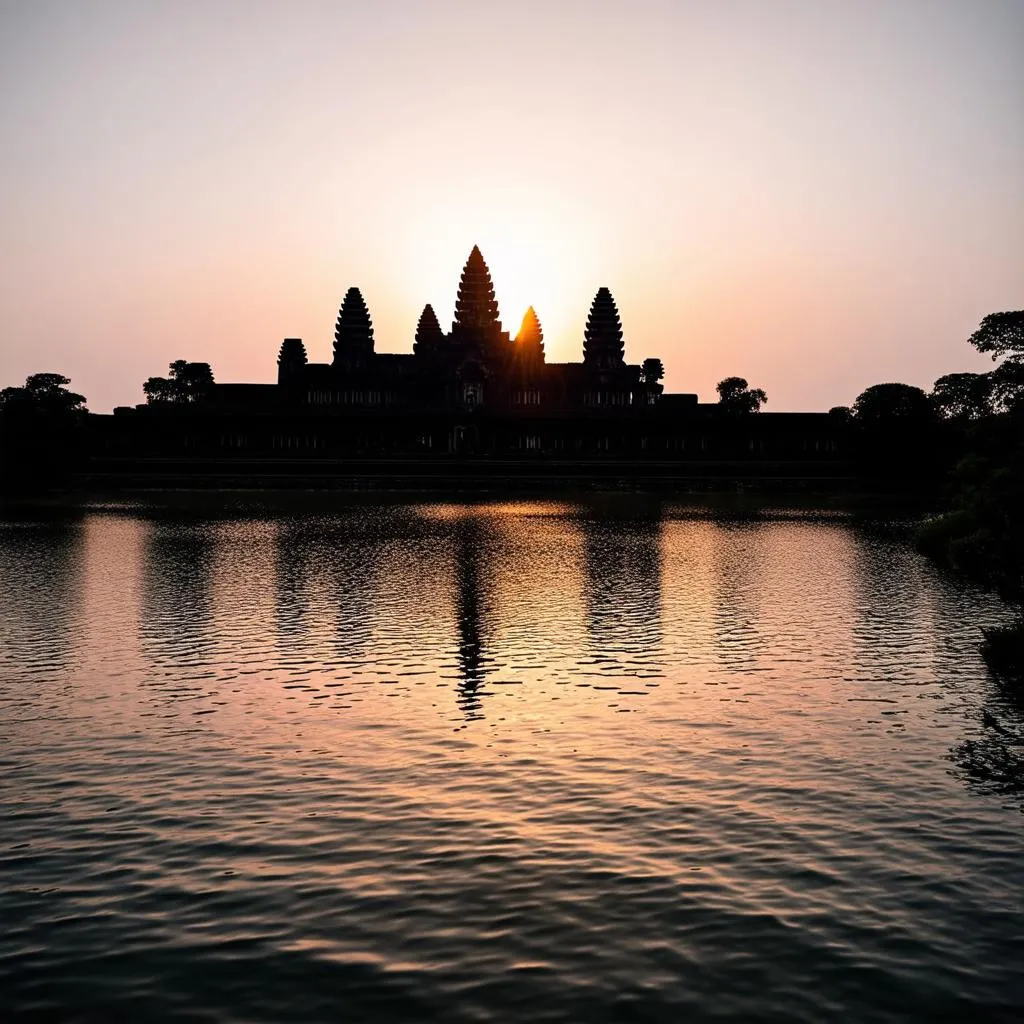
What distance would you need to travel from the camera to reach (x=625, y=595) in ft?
104

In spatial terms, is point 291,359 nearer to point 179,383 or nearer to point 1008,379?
point 179,383

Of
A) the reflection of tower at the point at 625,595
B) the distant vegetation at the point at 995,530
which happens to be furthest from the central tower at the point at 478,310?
the distant vegetation at the point at 995,530

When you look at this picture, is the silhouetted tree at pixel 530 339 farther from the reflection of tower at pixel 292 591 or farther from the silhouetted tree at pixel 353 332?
the reflection of tower at pixel 292 591

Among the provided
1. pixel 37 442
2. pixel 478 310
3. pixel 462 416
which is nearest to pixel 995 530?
pixel 37 442

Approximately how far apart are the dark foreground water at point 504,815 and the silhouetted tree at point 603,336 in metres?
105

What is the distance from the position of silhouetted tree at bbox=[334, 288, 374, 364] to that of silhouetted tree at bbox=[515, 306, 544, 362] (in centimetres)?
1575

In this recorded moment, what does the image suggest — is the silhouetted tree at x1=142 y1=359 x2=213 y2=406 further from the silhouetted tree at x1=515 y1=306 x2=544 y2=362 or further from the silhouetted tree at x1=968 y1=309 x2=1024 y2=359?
the silhouetted tree at x1=968 y1=309 x2=1024 y2=359

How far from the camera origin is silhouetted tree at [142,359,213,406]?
14212 cm

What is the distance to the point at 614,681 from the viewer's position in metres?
20.4

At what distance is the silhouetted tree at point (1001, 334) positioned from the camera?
4456cm

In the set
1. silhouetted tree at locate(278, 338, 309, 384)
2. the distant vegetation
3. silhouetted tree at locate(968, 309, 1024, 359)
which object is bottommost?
the distant vegetation

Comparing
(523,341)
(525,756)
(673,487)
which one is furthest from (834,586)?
(523,341)

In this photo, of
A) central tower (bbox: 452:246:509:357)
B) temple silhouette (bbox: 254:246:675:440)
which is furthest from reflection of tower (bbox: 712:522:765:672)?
central tower (bbox: 452:246:509:357)

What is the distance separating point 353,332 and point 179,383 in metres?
23.9
